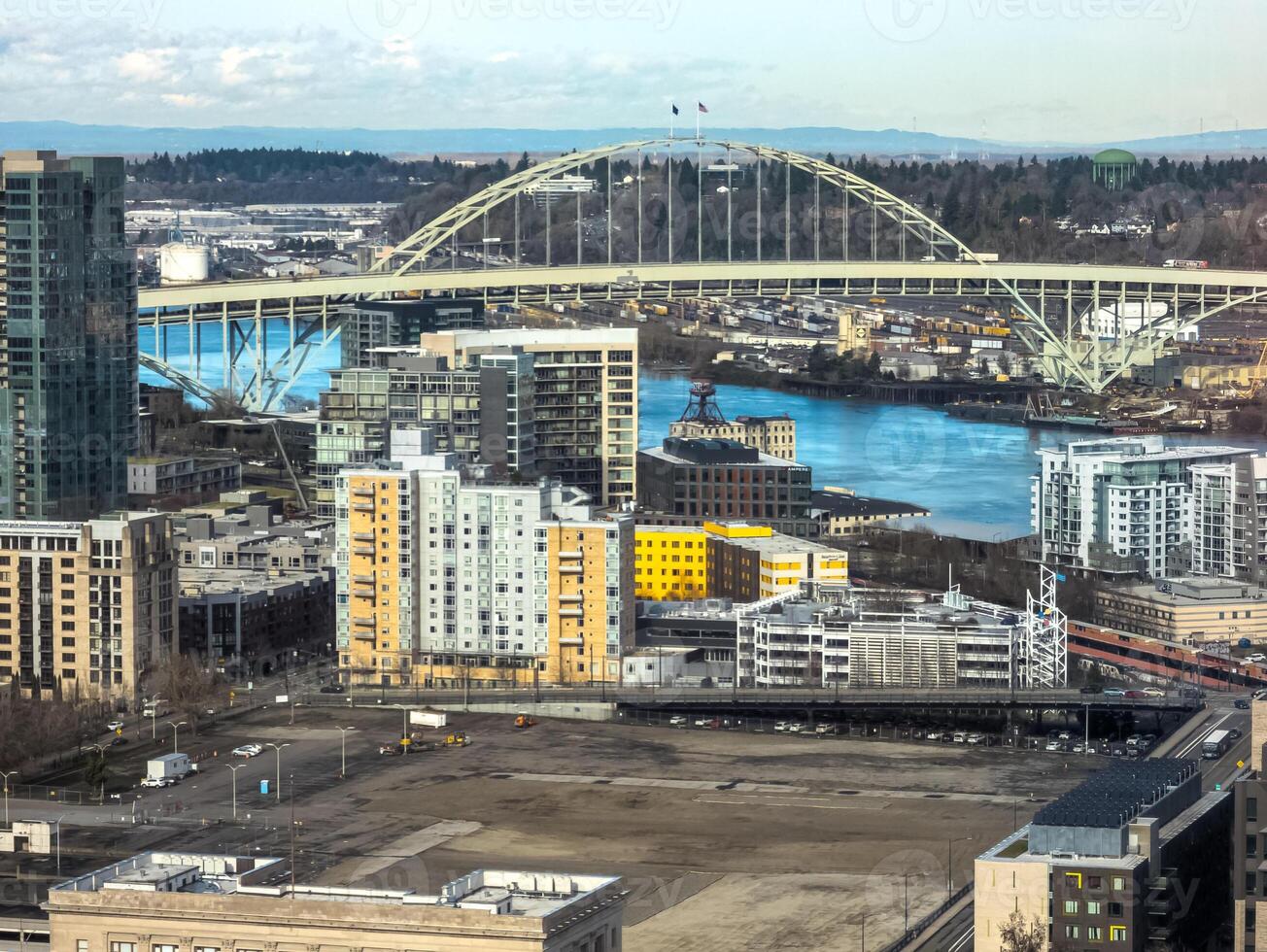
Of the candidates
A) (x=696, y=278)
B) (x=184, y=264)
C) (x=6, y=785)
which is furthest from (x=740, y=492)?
(x=184, y=264)

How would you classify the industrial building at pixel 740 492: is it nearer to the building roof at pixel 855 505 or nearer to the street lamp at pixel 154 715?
the building roof at pixel 855 505

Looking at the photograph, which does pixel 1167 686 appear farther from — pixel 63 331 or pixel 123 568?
pixel 63 331

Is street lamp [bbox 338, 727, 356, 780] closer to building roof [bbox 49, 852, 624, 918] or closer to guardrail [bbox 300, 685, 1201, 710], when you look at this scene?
guardrail [bbox 300, 685, 1201, 710]

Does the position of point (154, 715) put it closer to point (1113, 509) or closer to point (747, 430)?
point (1113, 509)

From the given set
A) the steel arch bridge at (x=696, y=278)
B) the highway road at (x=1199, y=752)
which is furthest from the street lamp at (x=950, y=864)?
the steel arch bridge at (x=696, y=278)

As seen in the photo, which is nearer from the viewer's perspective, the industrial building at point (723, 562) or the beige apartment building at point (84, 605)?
the beige apartment building at point (84, 605)

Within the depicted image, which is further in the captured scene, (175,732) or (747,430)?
(747,430)

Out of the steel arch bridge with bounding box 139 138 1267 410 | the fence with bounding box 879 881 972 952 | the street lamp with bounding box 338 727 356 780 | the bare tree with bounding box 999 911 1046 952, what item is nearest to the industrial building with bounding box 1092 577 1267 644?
the street lamp with bounding box 338 727 356 780

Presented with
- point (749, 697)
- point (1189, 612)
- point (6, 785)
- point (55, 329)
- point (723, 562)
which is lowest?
point (6, 785)
